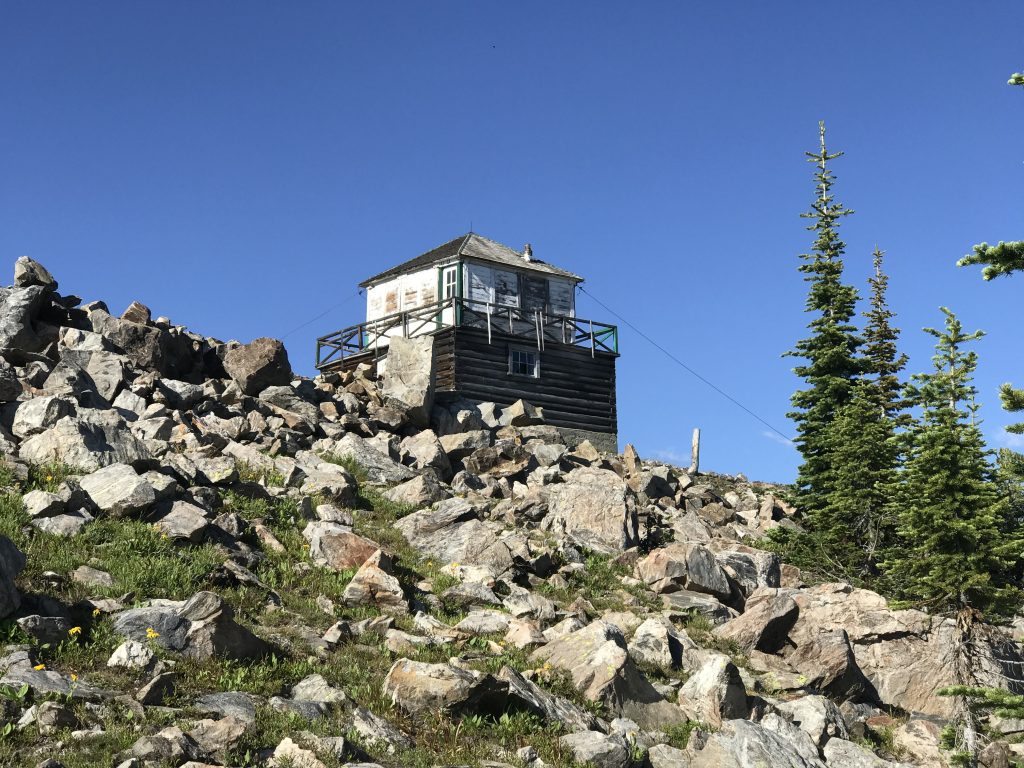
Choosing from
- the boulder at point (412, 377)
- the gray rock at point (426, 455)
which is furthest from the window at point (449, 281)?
the gray rock at point (426, 455)

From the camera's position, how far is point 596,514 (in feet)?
77.7

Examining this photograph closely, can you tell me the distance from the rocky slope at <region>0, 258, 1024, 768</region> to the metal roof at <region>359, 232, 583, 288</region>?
1355 cm

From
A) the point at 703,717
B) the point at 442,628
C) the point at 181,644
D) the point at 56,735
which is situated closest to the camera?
the point at 56,735

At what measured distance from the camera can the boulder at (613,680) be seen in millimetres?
14180

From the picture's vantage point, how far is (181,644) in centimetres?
1309

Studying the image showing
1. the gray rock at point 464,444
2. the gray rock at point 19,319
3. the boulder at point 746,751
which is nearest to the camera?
the boulder at point 746,751

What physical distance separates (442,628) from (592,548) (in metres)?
6.98

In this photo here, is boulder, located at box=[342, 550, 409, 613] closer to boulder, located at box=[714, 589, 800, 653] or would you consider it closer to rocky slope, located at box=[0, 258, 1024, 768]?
rocky slope, located at box=[0, 258, 1024, 768]

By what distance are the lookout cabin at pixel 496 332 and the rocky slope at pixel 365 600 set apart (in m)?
8.09

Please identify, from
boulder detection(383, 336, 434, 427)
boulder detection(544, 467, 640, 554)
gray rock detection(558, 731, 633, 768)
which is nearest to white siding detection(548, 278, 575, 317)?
boulder detection(383, 336, 434, 427)

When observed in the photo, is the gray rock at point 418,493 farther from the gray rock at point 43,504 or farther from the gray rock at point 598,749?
the gray rock at point 598,749

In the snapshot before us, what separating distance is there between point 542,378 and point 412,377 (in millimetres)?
8812

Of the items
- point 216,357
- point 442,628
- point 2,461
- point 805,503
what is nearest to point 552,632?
point 442,628

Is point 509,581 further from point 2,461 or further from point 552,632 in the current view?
point 2,461
